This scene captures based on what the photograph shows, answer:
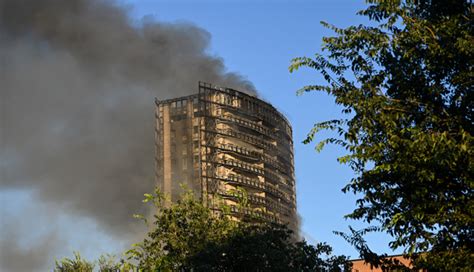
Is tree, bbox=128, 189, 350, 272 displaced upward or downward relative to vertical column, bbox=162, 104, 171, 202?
downward

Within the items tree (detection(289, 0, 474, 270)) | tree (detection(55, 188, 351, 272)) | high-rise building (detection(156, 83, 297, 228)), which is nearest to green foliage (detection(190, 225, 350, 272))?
tree (detection(55, 188, 351, 272))

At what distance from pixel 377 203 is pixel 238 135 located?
145 m

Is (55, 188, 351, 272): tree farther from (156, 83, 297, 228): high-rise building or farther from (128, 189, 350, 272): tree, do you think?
(156, 83, 297, 228): high-rise building

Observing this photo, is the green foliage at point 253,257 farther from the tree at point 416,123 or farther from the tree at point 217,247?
the tree at point 416,123

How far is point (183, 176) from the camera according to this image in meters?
164

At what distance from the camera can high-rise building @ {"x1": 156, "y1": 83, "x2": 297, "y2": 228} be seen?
527ft

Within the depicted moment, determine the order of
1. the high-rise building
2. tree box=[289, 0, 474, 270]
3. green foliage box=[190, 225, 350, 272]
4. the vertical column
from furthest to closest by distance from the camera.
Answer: the vertical column < the high-rise building < green foliage box=[190, 225, 350, 272] < tree box=[289, 0, 474, 270]

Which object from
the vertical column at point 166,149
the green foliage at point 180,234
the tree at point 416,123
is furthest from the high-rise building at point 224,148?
the tree at point 416,123

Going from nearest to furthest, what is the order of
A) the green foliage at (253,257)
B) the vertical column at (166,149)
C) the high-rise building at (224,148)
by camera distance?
the green foliage at (253,257)
the high-rise building at (224,148)
the vertical column at (166,149)

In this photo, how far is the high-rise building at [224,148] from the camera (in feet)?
527

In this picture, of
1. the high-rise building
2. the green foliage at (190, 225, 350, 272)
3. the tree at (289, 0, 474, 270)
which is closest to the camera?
the tree at (289, 0, 474, 270)

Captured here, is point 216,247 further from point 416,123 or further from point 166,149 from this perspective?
point 166,149

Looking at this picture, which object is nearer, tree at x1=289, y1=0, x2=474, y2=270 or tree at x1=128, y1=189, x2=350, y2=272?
tree at x1=289, y1=0, x2=474, y2=270

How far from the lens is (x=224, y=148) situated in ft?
529
